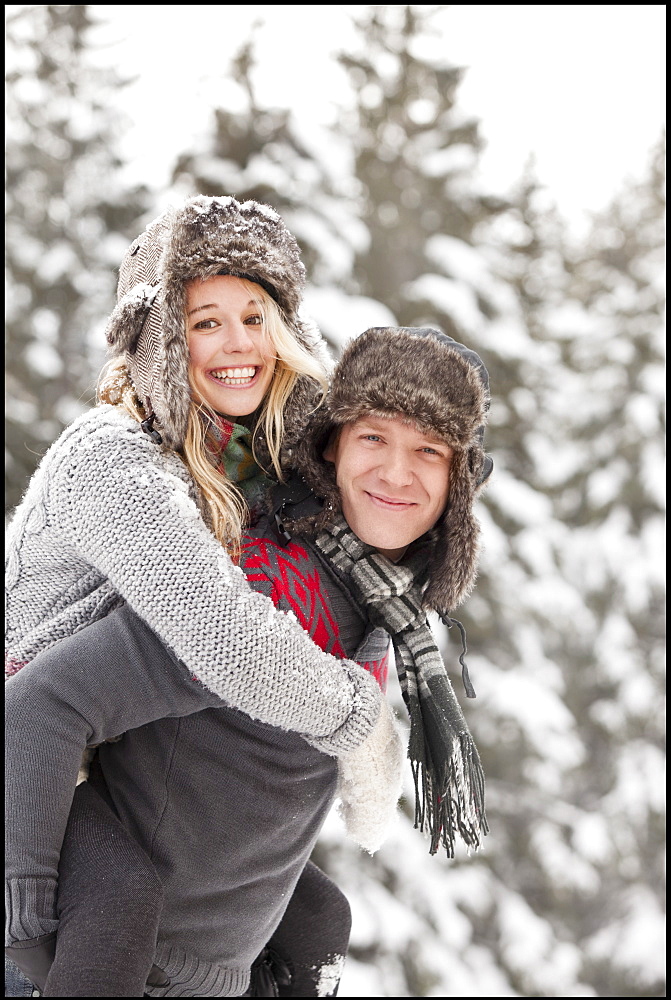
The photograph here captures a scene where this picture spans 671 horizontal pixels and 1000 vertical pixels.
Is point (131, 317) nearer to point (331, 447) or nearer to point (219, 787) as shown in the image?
point (331, 447)

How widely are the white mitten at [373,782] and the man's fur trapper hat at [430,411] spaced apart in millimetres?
322

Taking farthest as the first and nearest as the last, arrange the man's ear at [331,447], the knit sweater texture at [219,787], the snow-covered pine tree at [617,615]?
1. the snow-covered pine tree at [617,615]
2. the man's ear at [331,447]
3. the knit sweater texture at [219,787]

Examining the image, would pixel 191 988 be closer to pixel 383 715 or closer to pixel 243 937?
pixel 243 937

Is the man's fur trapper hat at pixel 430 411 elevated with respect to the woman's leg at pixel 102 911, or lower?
elevated

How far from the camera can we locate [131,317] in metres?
2.03

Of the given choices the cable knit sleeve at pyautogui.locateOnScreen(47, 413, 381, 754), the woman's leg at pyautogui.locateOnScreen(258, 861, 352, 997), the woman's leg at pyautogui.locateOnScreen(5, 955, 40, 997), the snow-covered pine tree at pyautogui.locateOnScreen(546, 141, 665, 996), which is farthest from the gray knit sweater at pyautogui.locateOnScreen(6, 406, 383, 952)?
the snow-covered pine tree at pyautogui.locateOnScreen(546, 141, 665, 996)

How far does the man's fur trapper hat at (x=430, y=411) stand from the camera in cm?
200

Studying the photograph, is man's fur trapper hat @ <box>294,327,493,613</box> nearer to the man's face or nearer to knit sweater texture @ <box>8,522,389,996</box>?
the man's face

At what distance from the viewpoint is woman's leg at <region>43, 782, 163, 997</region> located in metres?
1.65

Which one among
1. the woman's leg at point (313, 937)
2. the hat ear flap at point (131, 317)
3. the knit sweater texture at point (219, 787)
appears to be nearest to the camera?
the knit sweater texture at point (219, 787)

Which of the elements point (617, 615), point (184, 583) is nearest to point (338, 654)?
point (184, 583)

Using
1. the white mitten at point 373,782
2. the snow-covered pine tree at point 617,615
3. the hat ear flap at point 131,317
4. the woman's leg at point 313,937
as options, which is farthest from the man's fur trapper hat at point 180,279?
the snow-covered pine tree at point 617,615

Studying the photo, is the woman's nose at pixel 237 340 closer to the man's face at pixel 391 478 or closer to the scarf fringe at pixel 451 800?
the man's face at pixel 391 478

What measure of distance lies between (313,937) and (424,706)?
0.76 metres
